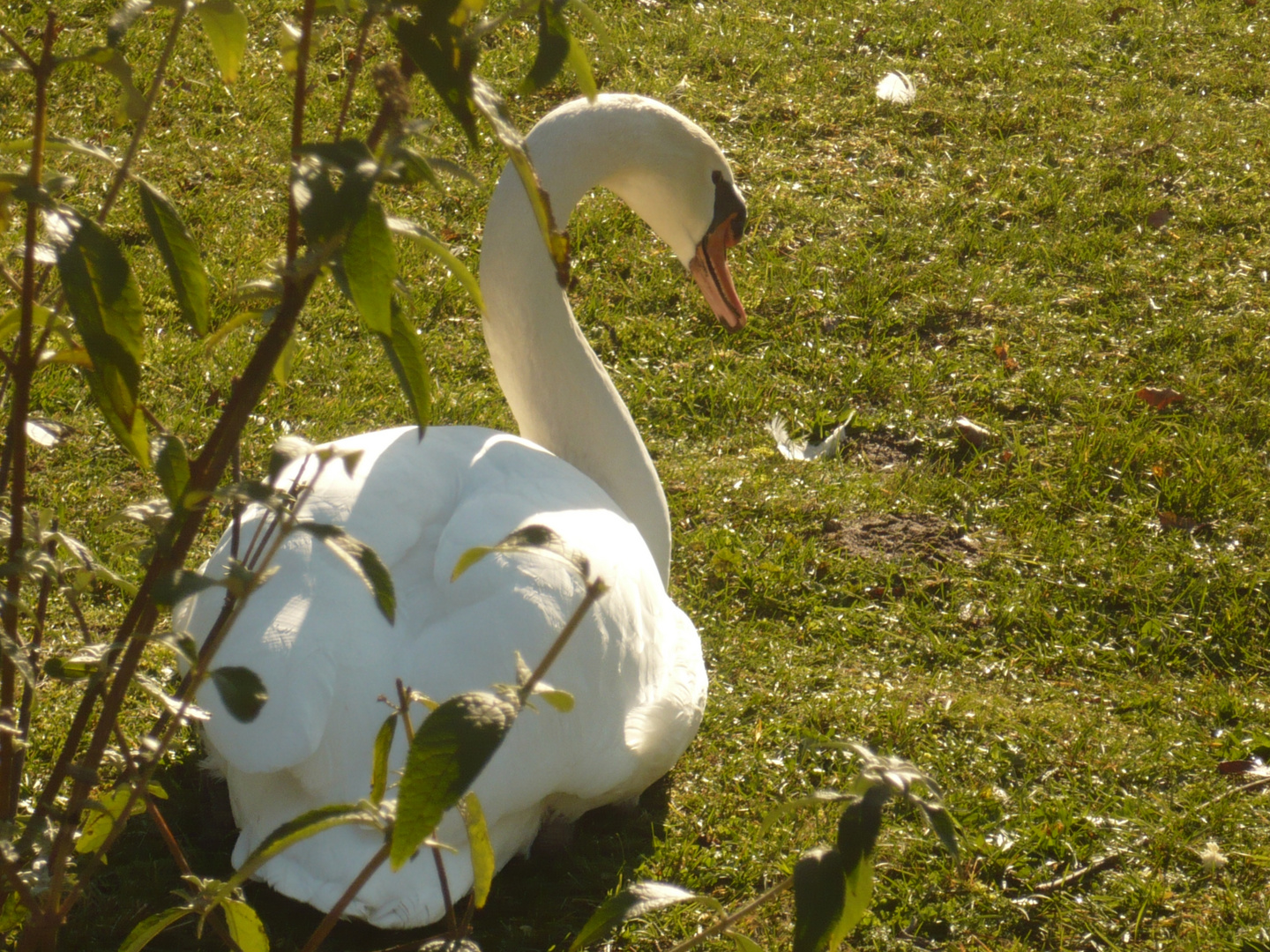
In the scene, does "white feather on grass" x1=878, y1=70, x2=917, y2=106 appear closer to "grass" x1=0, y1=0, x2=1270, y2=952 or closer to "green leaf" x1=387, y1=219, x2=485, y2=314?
"grass" x1=0, y1=0, x2=1270, y2=952

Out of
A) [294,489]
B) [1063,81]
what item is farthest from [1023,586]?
[1063,81]

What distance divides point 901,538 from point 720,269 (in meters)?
1.06

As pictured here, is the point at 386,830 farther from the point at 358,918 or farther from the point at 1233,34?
the point at 1233,34

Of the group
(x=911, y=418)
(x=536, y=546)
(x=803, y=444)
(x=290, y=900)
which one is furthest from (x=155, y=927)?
(x=911, y=418)

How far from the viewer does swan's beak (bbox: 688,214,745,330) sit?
3.45m

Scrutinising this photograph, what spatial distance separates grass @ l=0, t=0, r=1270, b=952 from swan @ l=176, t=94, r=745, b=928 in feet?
1.31

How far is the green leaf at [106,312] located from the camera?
1.06 meters

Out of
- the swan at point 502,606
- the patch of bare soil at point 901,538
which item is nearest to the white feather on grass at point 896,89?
the patch of bare soil at point 901,538

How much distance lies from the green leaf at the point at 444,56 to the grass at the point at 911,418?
0.81 meters

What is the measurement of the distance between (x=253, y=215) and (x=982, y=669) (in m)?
3.30

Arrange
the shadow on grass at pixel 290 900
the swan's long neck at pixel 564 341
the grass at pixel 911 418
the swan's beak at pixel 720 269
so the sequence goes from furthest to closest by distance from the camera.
→ the swan's beak at pixel 720 269 → the swan's long neck at pixel 564 341 → the grass at pixel 911 418 → the shadow on grass at pixel 290 900

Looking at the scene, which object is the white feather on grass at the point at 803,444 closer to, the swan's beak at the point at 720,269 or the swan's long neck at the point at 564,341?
the swan's beak at the point at 720,269

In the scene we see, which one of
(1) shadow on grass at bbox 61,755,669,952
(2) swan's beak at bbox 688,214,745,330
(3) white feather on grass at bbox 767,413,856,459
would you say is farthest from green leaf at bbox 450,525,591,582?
(3) white feather on grass at bbox 767,413,856,459

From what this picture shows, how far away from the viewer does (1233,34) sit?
756 cm
